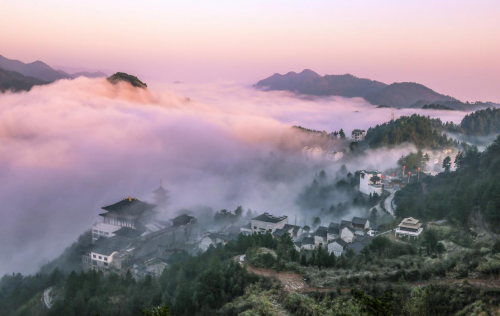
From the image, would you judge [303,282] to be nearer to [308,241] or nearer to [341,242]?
[341,242]

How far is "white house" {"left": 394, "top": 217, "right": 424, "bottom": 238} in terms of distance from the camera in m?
21.6

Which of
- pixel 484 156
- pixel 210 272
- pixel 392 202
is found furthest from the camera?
pixel 392 202

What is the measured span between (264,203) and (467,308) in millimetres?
33528

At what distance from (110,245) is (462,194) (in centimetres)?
2245

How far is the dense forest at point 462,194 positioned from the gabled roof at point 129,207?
20.2 meters

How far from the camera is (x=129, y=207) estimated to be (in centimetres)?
3397

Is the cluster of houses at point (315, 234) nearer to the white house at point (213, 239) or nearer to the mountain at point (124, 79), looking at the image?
the white house at point (213, 239)

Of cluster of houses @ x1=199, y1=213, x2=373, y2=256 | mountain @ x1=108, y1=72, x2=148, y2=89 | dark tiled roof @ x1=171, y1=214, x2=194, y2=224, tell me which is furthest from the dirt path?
mountain @ x1=108, y1=72, x2=148, y2=89

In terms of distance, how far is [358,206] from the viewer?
114ft

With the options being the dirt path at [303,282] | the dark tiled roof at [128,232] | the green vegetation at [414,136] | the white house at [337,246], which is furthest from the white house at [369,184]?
the dirt path at [303,282]

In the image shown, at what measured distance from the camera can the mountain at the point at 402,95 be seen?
110 metres

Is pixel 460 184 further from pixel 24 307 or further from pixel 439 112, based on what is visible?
pixel 439 112

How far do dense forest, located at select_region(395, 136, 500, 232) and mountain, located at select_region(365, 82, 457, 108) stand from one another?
80.1 m

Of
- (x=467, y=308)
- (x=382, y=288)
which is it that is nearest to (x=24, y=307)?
(x=382, y=288)
